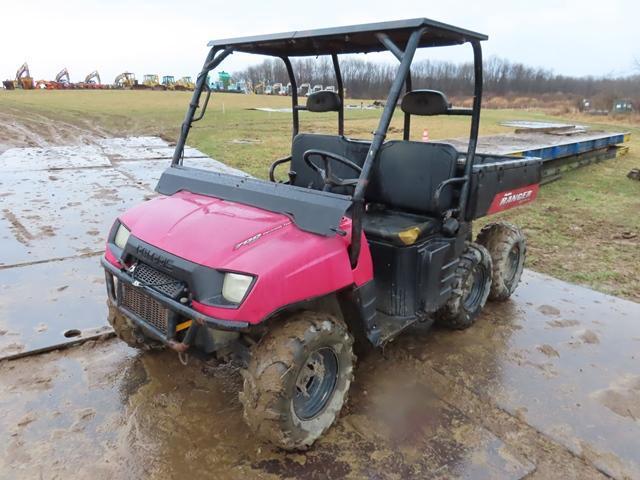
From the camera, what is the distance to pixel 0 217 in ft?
20.0

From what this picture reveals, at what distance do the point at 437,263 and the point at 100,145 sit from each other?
12538 millimetres

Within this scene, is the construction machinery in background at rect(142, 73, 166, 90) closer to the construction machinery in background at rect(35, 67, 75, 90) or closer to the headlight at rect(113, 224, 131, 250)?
the construction machinery in background at rect(35, 67, 75, 90)

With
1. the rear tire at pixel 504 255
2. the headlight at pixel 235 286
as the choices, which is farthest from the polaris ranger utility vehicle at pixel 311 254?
A: the rear tire at pixel 504 255

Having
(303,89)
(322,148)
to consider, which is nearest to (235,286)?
(322,148)

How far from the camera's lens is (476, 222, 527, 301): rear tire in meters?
3.96

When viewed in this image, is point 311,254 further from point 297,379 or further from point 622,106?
point 622,106

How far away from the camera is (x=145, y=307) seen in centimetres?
250

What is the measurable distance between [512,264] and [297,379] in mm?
2668

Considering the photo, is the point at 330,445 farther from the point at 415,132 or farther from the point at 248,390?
the point at 415,132

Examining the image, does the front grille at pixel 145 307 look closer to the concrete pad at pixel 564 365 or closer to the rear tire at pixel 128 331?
the rear tire at pixel 128 331

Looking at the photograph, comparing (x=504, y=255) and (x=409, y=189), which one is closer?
(x=409, y=189)

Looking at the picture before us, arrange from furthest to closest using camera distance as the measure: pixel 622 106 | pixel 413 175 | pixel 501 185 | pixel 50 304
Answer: pixel 622 106, pixel 50 304, pixel 501 185, pixel 413 175

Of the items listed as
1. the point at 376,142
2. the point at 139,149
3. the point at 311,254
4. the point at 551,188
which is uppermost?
the point at 376,142

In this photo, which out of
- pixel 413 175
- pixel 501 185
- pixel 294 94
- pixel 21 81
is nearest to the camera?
pixel 413 175
